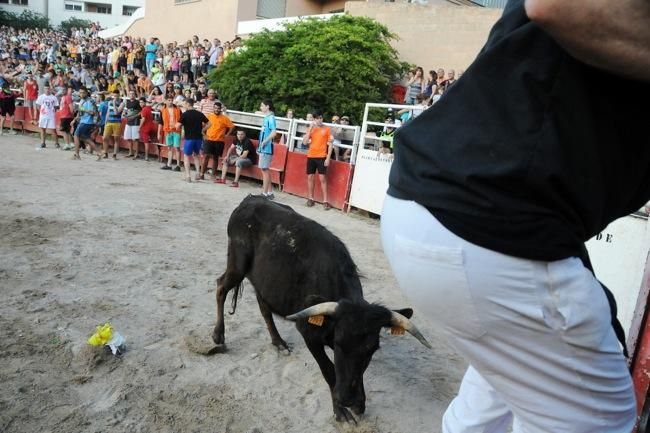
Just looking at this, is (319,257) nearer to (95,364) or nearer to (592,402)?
(95,364)

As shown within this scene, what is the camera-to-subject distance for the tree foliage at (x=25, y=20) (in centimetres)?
5756

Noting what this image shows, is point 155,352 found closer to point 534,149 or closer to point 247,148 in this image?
point 534,149

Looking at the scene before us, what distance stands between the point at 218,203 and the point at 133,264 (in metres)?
4.29

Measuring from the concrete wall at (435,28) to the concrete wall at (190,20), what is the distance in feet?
25.6

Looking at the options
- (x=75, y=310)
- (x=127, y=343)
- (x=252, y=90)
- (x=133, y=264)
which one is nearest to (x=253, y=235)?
(x=127, y=343)

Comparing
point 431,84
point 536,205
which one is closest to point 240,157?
point 431,84

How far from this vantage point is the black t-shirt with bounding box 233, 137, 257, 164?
42.7 feet

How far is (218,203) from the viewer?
33.1ft

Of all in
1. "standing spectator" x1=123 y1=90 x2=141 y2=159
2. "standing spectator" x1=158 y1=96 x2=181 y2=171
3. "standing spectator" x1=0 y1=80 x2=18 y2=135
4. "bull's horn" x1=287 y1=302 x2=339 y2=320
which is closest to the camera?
"bull's horn" x1=287 y1=302 x2=339 y2=320

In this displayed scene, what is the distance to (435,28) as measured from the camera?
59.0ft

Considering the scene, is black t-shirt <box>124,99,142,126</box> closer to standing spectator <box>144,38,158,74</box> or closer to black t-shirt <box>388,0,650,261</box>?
standing spectator <box>144,38,158,74</box>

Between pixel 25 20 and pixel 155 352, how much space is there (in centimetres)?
6905

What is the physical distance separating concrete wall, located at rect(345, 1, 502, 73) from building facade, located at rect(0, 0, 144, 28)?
179ft

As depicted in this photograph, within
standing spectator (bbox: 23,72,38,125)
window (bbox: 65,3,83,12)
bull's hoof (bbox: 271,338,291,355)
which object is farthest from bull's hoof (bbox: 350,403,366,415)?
window (bbox: 65,3,83,12)
